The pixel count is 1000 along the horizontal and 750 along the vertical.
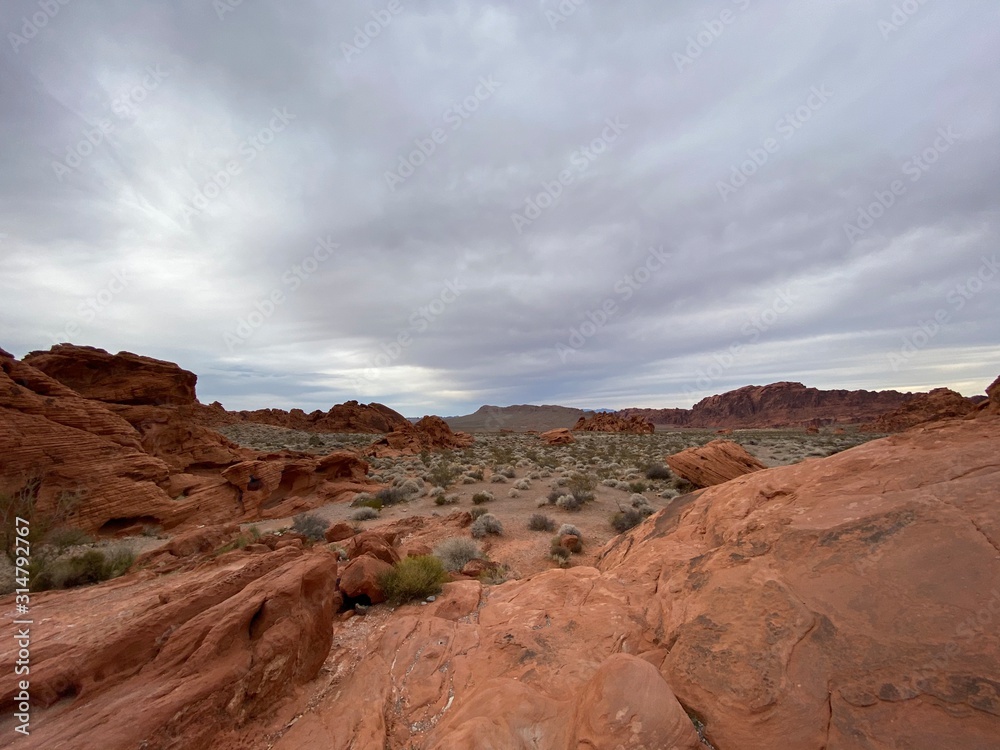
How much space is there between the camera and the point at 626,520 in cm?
1273

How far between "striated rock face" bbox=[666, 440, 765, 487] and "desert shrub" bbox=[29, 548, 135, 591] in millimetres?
15717

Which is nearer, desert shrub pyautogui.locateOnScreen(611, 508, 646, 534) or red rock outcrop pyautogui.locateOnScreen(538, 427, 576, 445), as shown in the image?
desert shrub pyautogui.locateOnScreen(611, 508, 646, 534)

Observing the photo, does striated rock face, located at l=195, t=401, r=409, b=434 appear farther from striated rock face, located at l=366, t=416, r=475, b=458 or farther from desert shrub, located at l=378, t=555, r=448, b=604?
desert shrub, located at l=378, t=555, r=448, b=604

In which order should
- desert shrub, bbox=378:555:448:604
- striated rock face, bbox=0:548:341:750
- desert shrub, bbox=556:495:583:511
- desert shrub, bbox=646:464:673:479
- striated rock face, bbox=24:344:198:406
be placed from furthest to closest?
1. striated rock face, bbox=24:344:198:406
2. desert shrub, bbox=646:464:673:479
3. desert shrub, bbox=556:495:583:511
4. desert shrub, bbox=378:555:448:604
5. striated rock face, bbox=0:548:341:750

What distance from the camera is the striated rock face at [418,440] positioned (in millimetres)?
36719

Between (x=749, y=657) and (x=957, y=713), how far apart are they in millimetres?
1172

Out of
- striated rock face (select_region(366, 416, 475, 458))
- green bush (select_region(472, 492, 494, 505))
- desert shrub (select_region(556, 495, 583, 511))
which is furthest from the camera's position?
striated rock face (select_region(366, 416, 475, 458))

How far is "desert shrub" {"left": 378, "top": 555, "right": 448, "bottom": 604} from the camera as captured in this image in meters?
6.30

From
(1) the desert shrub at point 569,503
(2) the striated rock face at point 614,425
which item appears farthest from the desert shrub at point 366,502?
(2) the striated rock face at point 614,425

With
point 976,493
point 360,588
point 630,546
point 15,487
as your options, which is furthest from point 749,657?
point 15,487

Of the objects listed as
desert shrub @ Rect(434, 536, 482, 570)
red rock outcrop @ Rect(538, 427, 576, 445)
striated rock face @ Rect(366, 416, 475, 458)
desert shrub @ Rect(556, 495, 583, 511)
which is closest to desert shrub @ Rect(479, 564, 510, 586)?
desert shrub @ Rect(434, 536, 482, 570)

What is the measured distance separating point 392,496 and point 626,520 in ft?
36.1

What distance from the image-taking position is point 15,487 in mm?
12250

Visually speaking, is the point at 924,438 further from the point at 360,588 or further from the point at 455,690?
the point at 360,588
